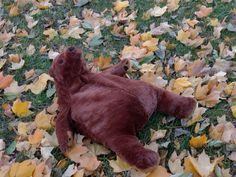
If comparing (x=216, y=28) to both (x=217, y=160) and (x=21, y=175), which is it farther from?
(x=21, y=175)

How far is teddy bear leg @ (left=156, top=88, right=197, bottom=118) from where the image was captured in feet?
7.75

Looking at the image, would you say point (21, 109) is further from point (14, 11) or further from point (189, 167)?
point (14, 11)

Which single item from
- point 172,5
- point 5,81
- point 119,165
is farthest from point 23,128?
point 172,5

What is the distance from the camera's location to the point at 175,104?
238cm

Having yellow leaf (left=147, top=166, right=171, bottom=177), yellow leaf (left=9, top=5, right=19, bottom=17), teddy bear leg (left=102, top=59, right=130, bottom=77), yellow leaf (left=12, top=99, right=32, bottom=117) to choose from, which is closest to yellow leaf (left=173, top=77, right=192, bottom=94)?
teddy bear leg (left=102, top=59, right=130, bottom=77)

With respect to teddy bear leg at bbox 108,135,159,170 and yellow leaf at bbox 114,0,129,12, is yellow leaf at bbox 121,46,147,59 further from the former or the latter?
teddy bear leg at bbox 108,135,159,170

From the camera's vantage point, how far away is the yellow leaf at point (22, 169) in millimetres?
2201

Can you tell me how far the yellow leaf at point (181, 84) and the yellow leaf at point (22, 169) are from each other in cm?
90

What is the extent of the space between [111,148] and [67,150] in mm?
242

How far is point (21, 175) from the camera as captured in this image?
2.20 meters

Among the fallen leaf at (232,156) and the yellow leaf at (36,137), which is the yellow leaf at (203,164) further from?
the yellow leaf at (36,137)

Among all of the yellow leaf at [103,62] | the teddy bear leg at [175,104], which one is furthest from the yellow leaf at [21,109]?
the teddy bear leg at [175,104]

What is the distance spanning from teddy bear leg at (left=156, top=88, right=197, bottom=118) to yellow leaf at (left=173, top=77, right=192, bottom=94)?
18cm

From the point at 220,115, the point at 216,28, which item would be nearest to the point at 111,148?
the point at 220,115
